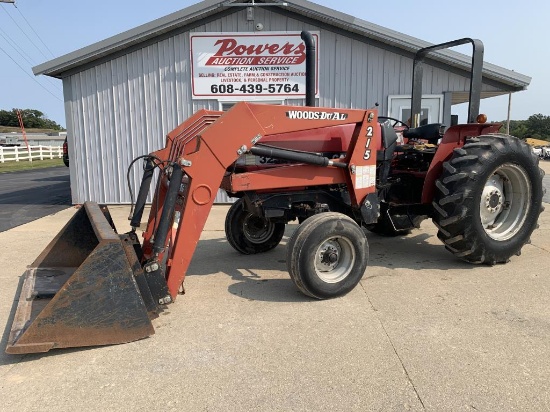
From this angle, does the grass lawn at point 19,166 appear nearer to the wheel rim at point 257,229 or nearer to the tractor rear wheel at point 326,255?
the wheel rim at point 257,229

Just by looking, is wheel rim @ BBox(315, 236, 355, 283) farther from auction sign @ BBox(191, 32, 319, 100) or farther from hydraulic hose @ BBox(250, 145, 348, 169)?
auction sign @ BBox(191, 32, 319, 100)

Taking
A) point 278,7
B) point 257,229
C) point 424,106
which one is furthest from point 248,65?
point 257,229

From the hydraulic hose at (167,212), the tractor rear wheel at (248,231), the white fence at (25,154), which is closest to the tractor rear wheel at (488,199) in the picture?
the tractor rear wheel at (248,231)

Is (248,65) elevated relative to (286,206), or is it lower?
elevated

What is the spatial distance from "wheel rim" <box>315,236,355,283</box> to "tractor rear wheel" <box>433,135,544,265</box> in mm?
1268

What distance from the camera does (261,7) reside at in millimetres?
8945

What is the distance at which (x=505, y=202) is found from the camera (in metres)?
5.20

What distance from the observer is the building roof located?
865 cm

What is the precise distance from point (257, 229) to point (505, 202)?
10.00 ft

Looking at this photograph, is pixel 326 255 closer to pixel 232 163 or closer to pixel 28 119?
pixel 232 163

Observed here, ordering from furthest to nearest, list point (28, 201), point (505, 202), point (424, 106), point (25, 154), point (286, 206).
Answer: point (25, 154)
point (28, 201)
point (424, 106)
point (505, 202)
point (286, 206)

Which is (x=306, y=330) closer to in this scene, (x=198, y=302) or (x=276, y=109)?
(x=198, y=302)

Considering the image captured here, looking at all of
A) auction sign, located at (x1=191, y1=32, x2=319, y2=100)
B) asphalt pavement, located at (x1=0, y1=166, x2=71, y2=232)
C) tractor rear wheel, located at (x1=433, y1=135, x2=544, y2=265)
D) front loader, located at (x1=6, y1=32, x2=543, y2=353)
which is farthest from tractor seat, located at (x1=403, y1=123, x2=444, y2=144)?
asphalt pavement, located at (x1=0, y1=166, x2=71, y2=232)

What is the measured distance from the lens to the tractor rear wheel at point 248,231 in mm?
5453
